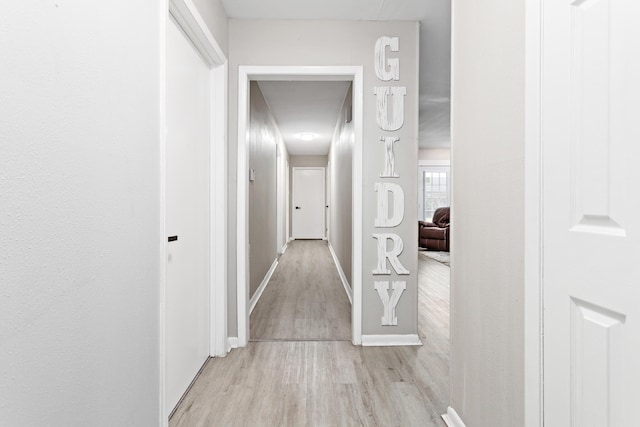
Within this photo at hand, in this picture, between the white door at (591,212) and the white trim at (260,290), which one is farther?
the white trim at (260,290)

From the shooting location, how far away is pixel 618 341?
800 mm

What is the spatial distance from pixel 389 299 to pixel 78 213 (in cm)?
215

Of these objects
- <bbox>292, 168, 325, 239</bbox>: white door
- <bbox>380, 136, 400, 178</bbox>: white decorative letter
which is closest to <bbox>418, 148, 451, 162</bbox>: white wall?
<bbox>292, 168, 325, 239</bbox>: white door

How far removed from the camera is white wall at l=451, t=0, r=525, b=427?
45.5 inches

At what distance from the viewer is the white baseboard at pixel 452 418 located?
158 centimetres

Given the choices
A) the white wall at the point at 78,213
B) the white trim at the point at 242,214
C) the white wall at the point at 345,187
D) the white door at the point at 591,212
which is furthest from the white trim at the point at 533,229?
the white trim at the point at 242,214

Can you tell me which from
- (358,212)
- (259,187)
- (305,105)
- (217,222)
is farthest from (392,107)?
(305,105)

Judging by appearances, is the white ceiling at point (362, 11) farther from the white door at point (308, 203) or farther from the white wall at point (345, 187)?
the white door at point (308, 203)

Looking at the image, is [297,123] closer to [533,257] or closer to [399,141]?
[399,141]

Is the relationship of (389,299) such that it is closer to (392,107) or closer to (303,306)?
(303,306)

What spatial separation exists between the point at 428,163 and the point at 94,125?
9.31 metres

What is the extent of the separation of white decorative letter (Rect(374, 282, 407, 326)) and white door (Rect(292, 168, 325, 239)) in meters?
7.26

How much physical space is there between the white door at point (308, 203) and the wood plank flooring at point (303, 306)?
385cm

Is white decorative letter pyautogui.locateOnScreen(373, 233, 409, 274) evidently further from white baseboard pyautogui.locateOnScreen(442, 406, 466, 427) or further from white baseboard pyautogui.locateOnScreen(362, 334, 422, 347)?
white baseboard pyautogui.locateOnScreen(442, 406, 466, 427)
